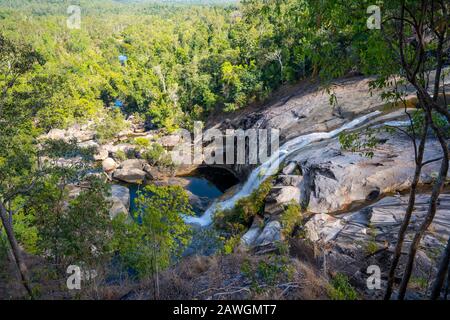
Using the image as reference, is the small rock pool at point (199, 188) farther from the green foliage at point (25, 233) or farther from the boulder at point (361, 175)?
the boulder at point (361, 175)

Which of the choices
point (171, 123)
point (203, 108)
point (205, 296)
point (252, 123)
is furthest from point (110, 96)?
point (205, 296)

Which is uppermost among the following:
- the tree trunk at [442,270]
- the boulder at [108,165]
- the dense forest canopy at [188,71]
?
the dense forest canopy at [188,71]

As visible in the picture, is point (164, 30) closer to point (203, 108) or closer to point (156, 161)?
point (203, 108)

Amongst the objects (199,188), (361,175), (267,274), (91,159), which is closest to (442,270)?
(267,274)

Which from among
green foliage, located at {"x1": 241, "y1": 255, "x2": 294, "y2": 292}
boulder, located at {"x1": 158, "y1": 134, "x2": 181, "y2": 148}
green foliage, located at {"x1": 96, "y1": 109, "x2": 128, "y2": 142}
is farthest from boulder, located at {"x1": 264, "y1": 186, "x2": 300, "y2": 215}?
green foliage, located at {"x1": 96, "y1": 109, "x2": 128, "y2": 142}

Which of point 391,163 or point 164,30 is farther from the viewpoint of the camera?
point 164,30

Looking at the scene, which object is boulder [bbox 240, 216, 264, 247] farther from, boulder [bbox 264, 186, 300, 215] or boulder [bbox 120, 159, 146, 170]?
boulder [bbox 120, 159, 146, 170]

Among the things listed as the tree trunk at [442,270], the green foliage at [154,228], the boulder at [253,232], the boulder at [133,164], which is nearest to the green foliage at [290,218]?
the boulder at [253,232]
